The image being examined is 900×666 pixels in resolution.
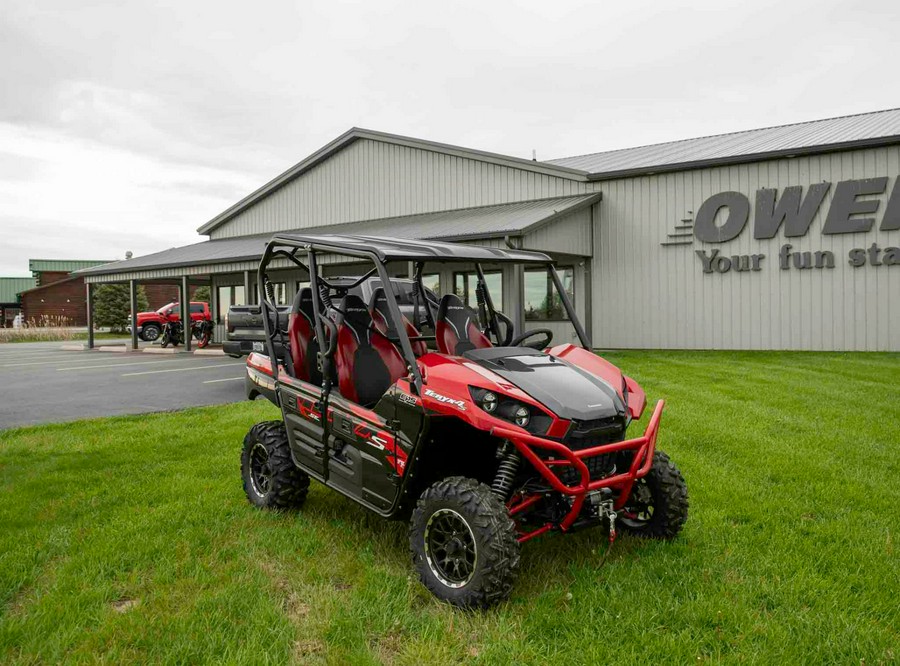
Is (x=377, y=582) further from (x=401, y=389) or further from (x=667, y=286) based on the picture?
(x=667, y=286)

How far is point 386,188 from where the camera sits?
2142 centimetres

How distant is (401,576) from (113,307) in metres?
39.5

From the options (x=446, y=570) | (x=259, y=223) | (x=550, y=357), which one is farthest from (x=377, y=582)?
(x=259, y=223)

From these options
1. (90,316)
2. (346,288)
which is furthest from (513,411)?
(90,316)

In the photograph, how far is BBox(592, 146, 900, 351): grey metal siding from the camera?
14586 mm

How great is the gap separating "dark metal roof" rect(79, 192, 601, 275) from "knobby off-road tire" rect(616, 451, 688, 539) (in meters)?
9.14

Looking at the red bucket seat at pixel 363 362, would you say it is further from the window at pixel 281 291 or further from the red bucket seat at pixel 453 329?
the window at pixel 281 291

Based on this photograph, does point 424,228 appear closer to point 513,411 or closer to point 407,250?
point 407,250

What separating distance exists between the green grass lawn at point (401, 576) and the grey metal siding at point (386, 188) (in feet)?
44.3

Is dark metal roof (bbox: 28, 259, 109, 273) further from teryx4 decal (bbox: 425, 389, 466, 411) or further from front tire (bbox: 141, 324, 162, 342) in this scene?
teryx4 decal (bbox: 425, 389, 466, 411)

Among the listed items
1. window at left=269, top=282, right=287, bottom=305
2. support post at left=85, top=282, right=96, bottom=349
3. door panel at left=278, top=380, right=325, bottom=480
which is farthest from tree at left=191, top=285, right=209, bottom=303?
door panel at left=278, top=380, right=325, bottom=480

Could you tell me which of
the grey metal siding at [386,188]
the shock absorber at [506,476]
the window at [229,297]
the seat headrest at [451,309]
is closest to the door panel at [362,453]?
the shock absorber at [506,476]

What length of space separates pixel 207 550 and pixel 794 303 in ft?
48.5

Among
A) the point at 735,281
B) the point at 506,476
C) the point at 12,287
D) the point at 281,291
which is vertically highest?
the point at 12,287
